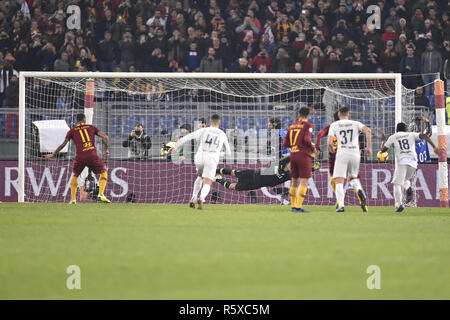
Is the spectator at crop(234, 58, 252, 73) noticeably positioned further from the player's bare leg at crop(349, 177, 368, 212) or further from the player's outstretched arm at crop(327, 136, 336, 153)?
the player's bare leg at crop(349, 177, 368, 212)

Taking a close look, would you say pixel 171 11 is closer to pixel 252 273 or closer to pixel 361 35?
pixel 361 35

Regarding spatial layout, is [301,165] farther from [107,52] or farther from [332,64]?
[107,52]

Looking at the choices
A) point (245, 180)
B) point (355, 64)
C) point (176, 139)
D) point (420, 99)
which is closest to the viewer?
point (245, 180)

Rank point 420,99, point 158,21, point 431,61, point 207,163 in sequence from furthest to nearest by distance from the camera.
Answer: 1. point 158,21
2. point 431,61
3. point 420,99
4. point 207,163

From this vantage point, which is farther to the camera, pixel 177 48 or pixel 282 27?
pixel 282 27

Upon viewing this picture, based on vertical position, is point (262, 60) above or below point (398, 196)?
above

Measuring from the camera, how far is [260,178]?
18906mm

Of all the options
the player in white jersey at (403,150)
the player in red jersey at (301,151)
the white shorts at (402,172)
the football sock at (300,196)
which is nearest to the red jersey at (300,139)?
the player in red jersey at (301,151)

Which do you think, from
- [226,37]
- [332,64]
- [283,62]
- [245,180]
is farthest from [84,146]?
[332,64]

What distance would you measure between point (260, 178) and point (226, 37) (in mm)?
5747

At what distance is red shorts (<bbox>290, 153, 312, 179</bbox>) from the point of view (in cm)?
1483

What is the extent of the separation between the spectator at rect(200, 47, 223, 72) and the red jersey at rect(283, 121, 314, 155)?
7499 mm

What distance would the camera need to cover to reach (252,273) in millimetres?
6344

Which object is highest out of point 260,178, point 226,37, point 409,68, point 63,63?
point 226,37
